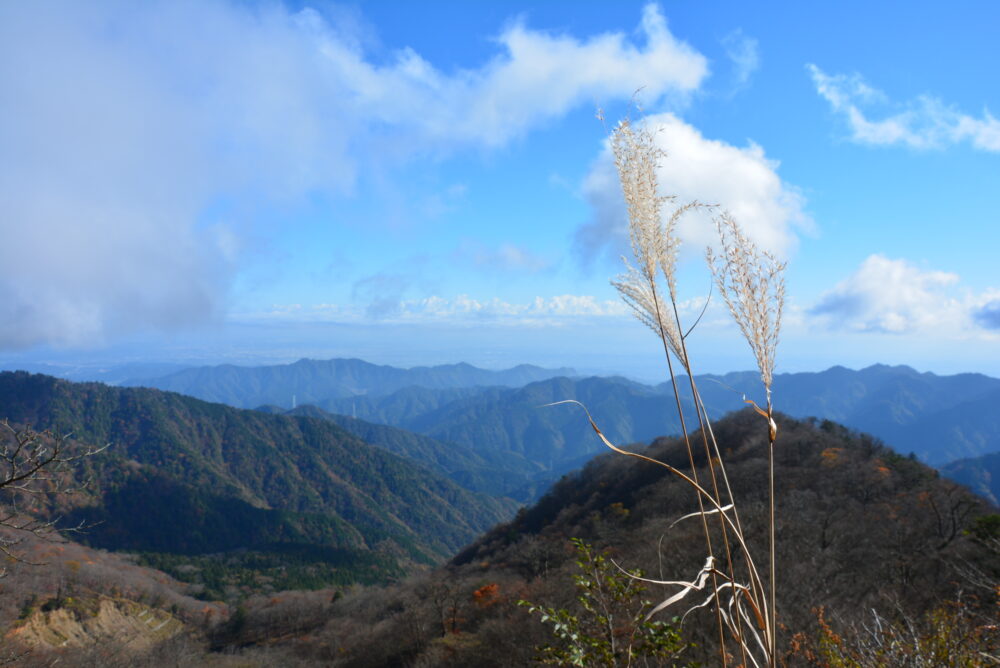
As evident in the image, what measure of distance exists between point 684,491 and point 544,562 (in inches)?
534

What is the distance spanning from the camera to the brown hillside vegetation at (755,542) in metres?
10.2

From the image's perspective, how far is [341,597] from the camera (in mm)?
62844

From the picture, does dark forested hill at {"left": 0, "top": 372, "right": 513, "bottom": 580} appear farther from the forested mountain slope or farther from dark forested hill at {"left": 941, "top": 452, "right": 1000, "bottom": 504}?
dark forested hill at {"left": 941, "top": 452, "right": 1000, "bottom": 504}

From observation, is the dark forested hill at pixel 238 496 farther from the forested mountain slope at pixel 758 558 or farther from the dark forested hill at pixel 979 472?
the dark forested hill at pixel 979 472

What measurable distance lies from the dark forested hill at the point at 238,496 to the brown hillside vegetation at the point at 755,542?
186ft

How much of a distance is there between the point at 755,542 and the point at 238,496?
16826 cm

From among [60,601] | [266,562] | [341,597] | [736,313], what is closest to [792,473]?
[736,313]

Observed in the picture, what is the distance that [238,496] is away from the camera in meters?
155

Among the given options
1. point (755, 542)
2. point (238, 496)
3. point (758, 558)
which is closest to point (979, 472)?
point (755, 542)

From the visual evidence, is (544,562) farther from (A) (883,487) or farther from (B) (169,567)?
(B) (169,567)

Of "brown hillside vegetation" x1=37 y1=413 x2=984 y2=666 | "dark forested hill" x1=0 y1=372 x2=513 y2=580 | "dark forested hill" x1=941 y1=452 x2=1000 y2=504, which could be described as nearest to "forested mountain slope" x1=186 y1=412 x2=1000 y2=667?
"brown hillside vegetation" x1=37 y1=413 x2=984 y2=666

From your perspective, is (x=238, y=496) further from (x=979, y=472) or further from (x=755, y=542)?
(x=979, y=472)

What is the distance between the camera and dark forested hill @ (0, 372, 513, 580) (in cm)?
12938

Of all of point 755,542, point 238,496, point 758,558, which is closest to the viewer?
point 758,558
